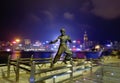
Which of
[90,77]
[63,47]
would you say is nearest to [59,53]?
[63,47]

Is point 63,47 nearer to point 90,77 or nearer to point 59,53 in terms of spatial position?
point 59,53

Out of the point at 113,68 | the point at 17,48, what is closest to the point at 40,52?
the point at 17,48

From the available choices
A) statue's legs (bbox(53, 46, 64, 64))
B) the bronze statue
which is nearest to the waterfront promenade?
the bronze statue

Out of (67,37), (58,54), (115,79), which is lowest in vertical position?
(115,79)

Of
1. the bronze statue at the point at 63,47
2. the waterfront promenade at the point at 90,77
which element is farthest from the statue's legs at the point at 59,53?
the waterfront promenade at the point at 90,77

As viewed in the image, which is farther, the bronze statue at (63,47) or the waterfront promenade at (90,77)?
the bronze statue at (63,47)

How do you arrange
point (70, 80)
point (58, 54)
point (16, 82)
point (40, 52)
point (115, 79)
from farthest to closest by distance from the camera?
1. point (40, 52)
2. point (58, 54)
3. point (115, 79)
4. point (16, 82)
5. point (70, 80)

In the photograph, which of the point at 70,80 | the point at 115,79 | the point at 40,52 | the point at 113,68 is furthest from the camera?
the point at 40,52

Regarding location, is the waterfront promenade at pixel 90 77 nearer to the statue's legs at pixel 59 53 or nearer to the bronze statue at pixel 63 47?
the bronze statue at pixel 63 47

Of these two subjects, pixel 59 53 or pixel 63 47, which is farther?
pixel 63 47

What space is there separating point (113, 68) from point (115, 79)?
3.38 meters

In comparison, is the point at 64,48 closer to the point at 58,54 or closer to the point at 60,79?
the point at 58,54

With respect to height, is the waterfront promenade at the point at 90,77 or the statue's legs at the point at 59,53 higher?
the statue's legs at the point at 59,53

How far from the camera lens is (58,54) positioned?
43.1 ft
